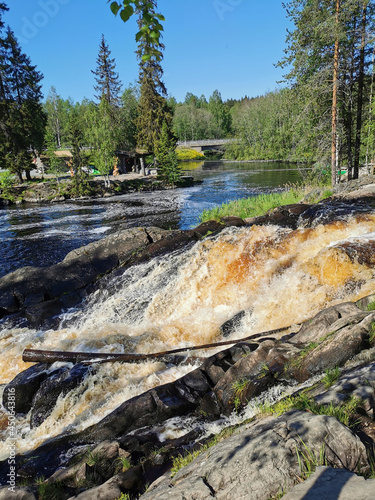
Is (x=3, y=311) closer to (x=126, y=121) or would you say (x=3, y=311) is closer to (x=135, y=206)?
(x=135, y=206)

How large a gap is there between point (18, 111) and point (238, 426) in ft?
150

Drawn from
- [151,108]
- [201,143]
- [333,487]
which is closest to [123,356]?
[333,487]

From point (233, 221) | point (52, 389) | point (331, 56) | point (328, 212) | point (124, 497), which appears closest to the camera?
point (124, 497)

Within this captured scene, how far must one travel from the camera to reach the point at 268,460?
2.82 metres

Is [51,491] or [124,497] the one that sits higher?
[124,497]

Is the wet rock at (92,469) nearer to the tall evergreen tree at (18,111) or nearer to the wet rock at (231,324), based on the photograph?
the wet rock at (231,324)

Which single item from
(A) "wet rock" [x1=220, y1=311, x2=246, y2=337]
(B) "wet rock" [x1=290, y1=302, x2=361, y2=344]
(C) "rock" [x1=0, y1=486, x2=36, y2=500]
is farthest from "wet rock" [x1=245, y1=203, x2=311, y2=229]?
(C) "rock" [x1=0, y1=486, x2=36, y2=500]

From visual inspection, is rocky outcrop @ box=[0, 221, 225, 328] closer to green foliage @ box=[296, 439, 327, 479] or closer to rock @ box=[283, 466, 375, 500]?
green foliage @ box=[296, 439, 327, 479]

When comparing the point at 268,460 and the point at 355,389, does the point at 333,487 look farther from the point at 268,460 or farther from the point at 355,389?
the point at 355,389

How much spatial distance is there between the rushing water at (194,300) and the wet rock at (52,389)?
0.49 ft

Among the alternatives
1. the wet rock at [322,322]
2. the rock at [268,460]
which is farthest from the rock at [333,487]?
the wet rock at [322,322]

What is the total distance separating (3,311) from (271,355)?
9964 millimetres

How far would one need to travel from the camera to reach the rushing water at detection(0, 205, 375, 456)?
6734mm

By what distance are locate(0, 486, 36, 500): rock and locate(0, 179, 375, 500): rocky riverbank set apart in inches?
0.8
